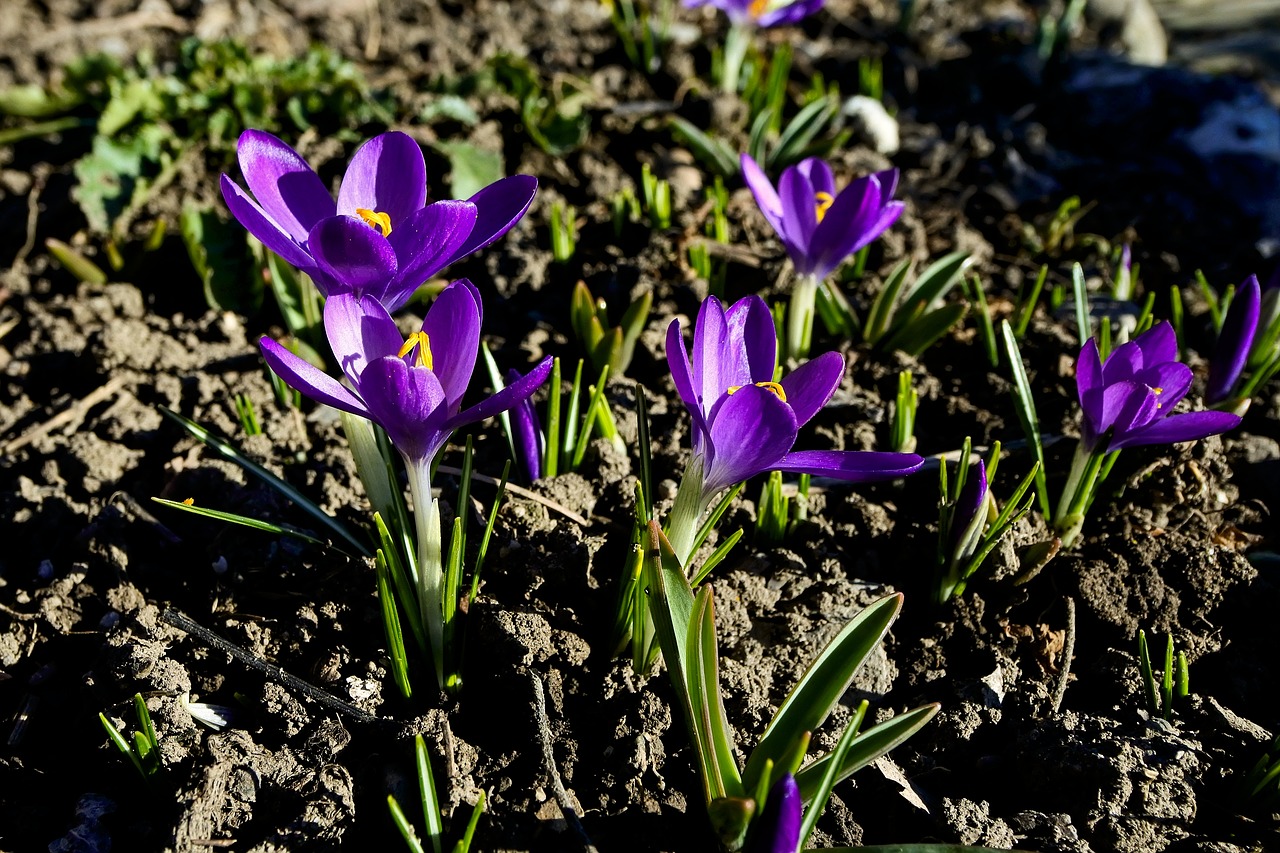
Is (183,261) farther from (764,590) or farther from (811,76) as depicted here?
(811,76)

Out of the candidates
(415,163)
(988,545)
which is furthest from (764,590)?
(415,163)

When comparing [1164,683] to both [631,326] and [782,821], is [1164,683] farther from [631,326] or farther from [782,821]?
[631,326]

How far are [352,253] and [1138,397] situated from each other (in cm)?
122

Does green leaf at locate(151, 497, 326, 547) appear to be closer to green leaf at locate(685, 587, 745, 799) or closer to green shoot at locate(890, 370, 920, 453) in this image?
green leaf at locate(685, 587, 745, 799)

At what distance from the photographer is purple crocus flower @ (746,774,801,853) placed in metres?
1.17

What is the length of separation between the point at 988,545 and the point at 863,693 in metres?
0.33

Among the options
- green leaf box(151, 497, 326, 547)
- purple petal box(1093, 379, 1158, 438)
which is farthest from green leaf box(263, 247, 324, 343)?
purple petal box(1093, 379, 1158, 438)

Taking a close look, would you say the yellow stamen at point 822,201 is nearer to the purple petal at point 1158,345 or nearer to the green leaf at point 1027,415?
the green leaf at point 1027,415

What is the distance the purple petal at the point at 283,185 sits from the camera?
1.46 meters

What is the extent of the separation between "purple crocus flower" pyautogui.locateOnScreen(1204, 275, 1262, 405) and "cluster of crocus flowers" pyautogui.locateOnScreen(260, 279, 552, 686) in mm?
1466

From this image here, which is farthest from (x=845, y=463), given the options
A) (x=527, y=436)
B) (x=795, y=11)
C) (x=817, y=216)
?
(x=795, y=11)

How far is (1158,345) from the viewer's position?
166 cm

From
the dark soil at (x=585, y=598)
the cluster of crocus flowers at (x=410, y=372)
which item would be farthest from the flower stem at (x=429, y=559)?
the dark soil at (x=585, y=598)

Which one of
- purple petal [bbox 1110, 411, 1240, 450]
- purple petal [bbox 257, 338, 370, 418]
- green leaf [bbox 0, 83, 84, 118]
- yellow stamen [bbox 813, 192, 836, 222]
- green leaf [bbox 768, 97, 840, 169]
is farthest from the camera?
green leaf [bbox 0, 83, 84, 118]
